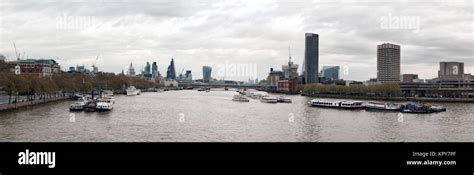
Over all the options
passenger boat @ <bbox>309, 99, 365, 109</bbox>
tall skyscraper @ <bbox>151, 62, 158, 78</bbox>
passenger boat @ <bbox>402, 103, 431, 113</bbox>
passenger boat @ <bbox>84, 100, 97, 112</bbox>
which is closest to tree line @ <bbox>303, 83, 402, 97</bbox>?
passenger boat @ <bbox>309, 99, 365, 109</bbox>

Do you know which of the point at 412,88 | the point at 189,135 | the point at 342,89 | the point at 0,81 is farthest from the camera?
the point at 412,88

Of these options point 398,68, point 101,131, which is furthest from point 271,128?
point 398,68

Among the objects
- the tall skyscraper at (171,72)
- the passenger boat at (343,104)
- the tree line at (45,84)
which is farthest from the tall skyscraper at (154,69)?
the passenger boat at (343,104)

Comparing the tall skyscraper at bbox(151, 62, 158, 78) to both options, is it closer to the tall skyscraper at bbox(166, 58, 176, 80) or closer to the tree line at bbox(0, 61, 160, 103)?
the tall skyscraper at bbox(166, 58, 176, 80)

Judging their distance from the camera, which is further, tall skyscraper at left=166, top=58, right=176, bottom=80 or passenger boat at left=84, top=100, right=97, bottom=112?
tall skyscraper at left=166, top=58, right=176, bottom=80

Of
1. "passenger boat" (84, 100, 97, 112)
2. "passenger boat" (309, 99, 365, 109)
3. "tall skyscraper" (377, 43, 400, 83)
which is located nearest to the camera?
"passenger boat" (84, 100, 97, 112)

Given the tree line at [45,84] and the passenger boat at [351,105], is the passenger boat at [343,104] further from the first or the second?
the tree line at [45,84]

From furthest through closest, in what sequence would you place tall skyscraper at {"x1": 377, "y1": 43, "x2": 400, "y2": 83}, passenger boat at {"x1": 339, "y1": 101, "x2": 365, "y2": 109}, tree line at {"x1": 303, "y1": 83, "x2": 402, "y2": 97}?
tall skyscraper at {"x1": 377, "y1": 43, "x2": 400, "y2": 83} → tree line at {"x1": 303, "y1": 83, "x2": 402, "y2": 97} → passenger boat at {"x1": 339, "y1": 101, "x2": 365, "y2": 109}
